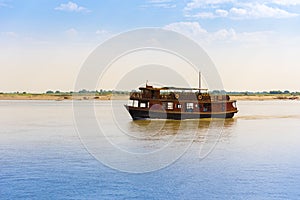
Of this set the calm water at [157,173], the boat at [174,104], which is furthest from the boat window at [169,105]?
the calm water at [157,173]

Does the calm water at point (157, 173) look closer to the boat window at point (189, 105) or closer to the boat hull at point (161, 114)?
the boat hull at point (161, 114)

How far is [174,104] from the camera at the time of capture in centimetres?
3938

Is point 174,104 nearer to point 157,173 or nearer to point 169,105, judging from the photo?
point 169,105

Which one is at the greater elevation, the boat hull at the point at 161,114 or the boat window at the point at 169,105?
the boat window at the point at 169,105

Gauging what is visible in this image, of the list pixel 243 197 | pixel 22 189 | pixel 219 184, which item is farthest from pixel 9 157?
pixel 243 197

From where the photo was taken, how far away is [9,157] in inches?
716

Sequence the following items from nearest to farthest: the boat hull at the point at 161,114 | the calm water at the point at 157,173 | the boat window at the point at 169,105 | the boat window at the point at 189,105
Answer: the calm water at the point at 157,173, the boat hull at the point at 161,114, the boat window at the point at 169,105, the boat window at the point at 189,105

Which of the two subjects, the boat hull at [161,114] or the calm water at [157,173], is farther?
the boat hull at [161,114]

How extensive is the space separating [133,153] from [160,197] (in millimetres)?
7541

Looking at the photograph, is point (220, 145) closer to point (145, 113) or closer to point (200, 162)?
point (200, 162)

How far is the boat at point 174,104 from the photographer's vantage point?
38500 mm

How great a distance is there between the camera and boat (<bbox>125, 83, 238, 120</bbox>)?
38500 millimetres

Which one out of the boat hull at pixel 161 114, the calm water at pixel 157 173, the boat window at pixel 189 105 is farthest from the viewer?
the boat window at pixel 189 105

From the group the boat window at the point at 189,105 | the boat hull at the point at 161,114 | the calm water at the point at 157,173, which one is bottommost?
the calm water at the point at 157,173
